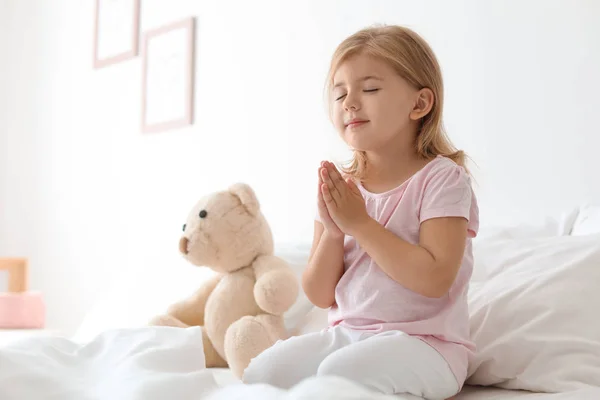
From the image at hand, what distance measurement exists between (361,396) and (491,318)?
510 millimetres

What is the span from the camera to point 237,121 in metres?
2.49

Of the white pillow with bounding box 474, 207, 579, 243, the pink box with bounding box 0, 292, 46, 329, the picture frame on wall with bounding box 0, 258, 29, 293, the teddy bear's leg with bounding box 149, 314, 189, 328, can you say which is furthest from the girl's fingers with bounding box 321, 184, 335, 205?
the picture frame on wall with bounding box 0, 258, 29, 293

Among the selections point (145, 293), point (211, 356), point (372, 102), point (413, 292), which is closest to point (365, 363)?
point (413, 292)

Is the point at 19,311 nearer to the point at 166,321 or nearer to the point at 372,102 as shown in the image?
the point at 166,321

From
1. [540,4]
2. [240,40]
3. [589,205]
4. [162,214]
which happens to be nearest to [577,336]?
[589,205]

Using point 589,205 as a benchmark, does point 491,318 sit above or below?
below

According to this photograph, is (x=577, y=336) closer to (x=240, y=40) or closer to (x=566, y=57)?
(x=566, y=57)

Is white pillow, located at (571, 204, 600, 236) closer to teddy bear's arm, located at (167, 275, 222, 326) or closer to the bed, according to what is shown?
the bed

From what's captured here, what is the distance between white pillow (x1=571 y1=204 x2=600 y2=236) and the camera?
1.45 metres

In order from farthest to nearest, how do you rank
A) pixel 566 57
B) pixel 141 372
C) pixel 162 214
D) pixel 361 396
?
pixel 162 214 → pixel 566 57 → pixel 141 372 → pixel 361 396

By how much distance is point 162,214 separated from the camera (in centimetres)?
274

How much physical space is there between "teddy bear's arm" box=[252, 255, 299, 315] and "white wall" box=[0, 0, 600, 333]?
57cm

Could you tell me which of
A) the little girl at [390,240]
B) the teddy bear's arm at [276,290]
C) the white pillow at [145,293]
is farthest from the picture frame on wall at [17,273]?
the little girl at [390,240]

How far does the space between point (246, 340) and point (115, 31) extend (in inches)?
76.6
